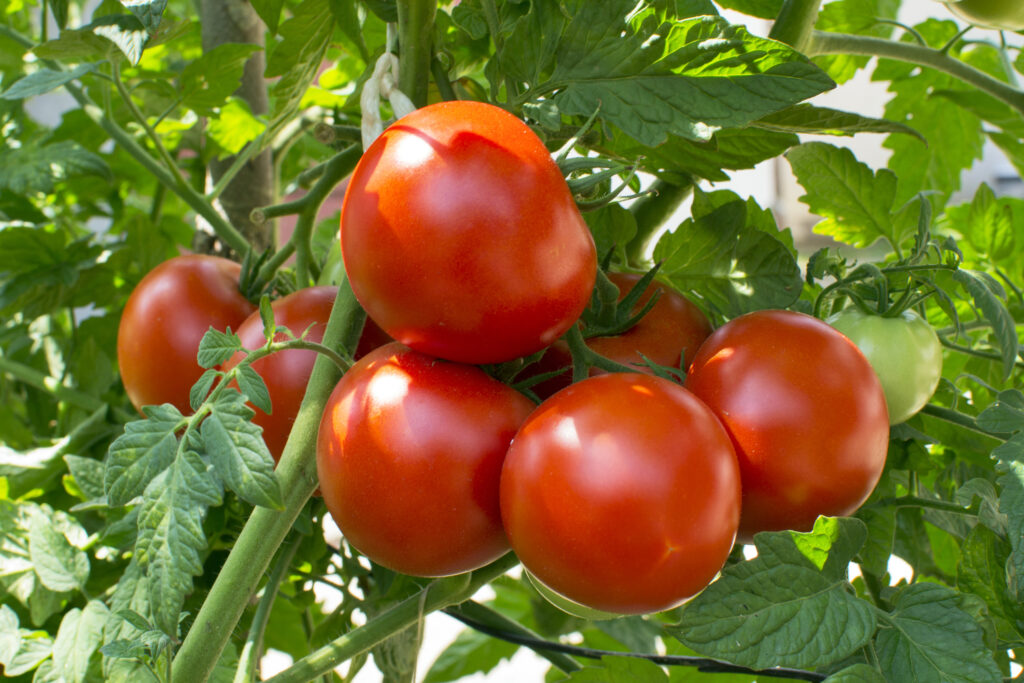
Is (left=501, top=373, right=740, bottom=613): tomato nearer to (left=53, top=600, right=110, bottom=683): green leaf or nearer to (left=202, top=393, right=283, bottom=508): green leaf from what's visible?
(left=202, top=393, right=283, bottom=508): green leaf

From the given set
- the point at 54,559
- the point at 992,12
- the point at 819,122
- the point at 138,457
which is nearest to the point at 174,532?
the point at 138,457

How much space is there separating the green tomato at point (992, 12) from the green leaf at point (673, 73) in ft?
0.61

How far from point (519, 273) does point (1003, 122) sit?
24.3 inches

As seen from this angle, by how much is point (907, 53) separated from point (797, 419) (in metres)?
0.34

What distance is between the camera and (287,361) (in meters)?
0.40

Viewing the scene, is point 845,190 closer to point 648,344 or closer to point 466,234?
point 648,344

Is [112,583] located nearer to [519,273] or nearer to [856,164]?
[519,273]

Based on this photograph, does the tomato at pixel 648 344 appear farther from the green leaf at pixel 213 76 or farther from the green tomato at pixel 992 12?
the green leaf at pixel 213 76

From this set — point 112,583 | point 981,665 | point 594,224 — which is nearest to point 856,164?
point 594,224

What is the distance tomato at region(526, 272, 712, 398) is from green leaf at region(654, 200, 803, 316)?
0.12 feet

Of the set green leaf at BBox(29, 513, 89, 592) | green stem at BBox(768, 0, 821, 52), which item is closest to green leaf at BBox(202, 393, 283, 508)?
green leaf at BBox(29, 513, 89, 592)

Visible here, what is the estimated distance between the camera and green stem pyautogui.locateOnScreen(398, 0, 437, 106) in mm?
375

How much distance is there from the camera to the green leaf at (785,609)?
310 mm

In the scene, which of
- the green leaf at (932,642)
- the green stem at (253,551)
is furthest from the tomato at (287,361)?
the green leaf at (932,642)
